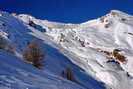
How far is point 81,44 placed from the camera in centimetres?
8062

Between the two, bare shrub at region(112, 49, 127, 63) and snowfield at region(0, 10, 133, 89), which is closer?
snowfield at region(0, 10, 133, 89)

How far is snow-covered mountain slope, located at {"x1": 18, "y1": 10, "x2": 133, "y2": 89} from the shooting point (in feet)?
191

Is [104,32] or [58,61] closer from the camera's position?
[58,61]

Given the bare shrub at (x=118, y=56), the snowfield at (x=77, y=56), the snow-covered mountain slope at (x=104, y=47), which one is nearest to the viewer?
the snowfield at (x=77, y=56)

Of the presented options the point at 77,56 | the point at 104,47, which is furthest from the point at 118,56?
the point at 77,56

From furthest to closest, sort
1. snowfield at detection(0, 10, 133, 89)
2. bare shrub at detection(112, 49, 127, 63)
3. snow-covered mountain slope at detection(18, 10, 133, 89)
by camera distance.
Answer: bare shrub at detection(112, 49, 127, 63) → snow-covered mountain slope at detection(18, 10, 133, 89) → snowfield at detection(0, 10, 133, 89)

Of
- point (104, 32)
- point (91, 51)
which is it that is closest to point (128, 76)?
point (91, 51)

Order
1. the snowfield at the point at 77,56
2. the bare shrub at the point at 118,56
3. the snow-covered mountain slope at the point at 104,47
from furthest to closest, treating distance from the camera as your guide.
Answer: the bare shrub at the point at 118,56
the snow-covered mountain slope at the point at 104,47
the snowfield at the point at 77,56

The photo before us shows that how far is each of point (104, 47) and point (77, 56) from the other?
19162mm

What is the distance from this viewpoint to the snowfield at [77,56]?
19.6 metres

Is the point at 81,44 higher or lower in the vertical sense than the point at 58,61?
higher

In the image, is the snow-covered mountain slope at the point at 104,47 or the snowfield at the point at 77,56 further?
the snow-covered mountain slope at the point at 104,47

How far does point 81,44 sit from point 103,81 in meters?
26.2

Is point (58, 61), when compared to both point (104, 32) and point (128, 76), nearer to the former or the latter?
point (128, 76)
